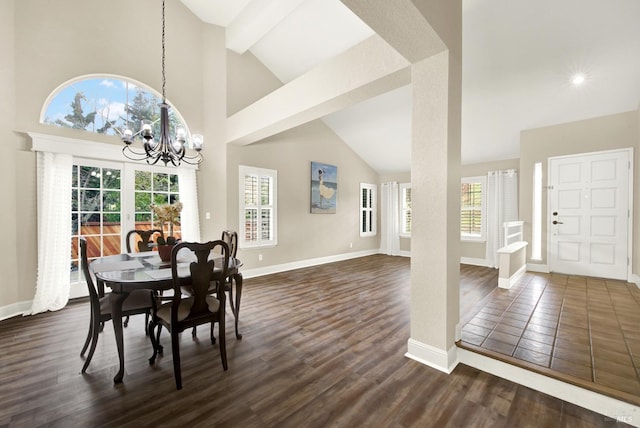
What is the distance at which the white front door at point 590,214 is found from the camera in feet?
13.4

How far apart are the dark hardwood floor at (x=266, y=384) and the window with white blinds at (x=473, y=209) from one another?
13.8ft

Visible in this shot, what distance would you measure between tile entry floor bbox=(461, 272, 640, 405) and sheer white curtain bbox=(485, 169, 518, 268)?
193 centimetres

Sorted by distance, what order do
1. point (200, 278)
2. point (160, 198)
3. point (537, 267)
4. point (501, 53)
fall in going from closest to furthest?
point (200, 278), point (501, 53), point (160, 198), point (537, 267)

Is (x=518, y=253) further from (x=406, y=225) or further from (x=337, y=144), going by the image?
(x=337, y=144)

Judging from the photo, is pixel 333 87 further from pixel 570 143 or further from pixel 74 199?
pixel 570 143

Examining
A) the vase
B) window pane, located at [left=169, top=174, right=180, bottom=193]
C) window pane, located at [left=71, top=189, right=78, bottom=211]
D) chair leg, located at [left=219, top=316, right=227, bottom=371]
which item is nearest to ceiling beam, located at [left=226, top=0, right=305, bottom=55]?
window pane, located at [left=169, top=174, right=180, bottom=193]

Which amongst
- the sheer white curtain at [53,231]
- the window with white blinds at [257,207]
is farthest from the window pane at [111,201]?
the window with white blinds at [257,207]

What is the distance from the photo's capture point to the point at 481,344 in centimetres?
218

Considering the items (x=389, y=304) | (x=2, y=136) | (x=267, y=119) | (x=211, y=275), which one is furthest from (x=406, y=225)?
(x=2, y=136)

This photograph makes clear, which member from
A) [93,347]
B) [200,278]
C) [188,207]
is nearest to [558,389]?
[200,278]

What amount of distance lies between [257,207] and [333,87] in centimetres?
295

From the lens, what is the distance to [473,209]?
20.4ft

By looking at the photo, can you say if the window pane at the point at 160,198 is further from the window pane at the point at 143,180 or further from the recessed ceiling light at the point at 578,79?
the recessed ceiling light at the point at 578,79

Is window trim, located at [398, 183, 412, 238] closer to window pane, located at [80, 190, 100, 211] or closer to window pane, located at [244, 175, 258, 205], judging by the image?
window pane, located at [244, 175, 258, 205]
